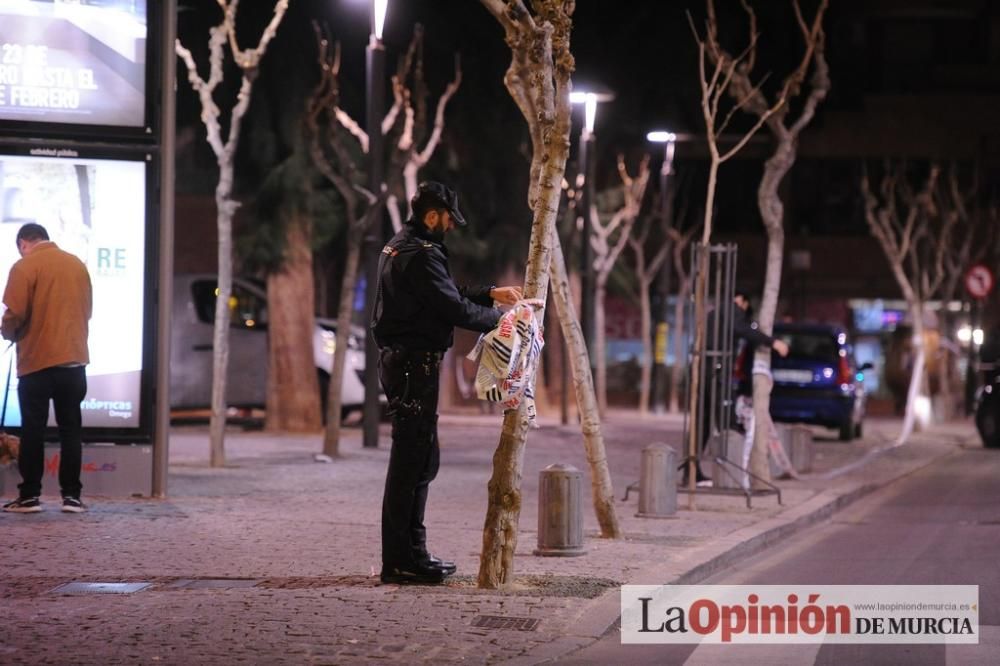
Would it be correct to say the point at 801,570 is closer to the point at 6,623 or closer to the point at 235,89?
the point at 6,623

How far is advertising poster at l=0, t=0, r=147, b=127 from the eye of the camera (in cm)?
1373

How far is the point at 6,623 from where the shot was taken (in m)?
8.19

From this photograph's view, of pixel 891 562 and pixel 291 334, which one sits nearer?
pixel 891 562

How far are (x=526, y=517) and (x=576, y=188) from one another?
16.5 metres

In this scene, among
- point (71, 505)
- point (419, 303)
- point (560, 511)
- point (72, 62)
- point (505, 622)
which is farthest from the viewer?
point (72, 62)

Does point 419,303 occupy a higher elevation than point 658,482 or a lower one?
higher

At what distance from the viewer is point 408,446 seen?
941 centimetres

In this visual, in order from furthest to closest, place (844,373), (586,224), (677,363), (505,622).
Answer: (677,363) → (844,373) → (586,224) → (505,622)

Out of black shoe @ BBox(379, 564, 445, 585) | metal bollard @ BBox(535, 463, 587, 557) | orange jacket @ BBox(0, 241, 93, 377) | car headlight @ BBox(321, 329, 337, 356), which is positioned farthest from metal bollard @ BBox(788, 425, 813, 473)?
black shoe @ BBox(379, 564, 445, 585)

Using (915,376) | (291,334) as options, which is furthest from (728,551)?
(915,376)

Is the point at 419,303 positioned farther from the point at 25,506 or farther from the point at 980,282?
the point at 980,282

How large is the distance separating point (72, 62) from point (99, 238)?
142cm

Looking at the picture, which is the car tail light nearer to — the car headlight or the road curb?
the road curb

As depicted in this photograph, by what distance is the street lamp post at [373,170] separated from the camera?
2036cm
